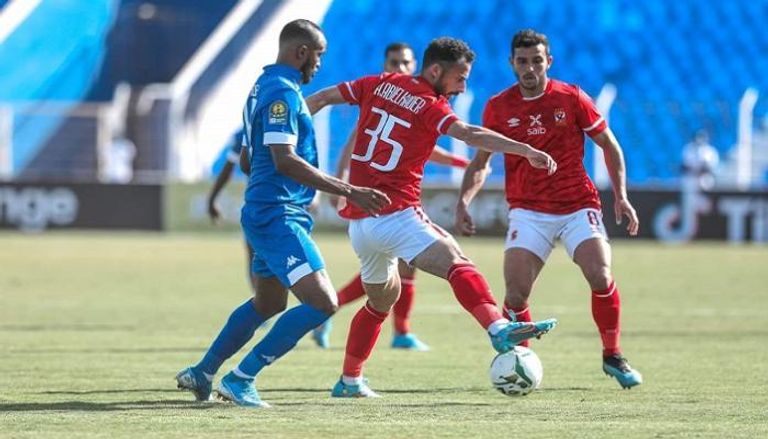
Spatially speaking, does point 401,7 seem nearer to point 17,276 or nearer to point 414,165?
point 17,276

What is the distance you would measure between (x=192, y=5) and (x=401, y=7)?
18.3 feet

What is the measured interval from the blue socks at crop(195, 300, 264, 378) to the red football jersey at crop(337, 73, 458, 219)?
779mm

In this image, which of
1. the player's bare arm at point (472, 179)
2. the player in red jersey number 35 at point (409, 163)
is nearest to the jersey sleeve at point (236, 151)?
the player's bare arm at point (472, 179)

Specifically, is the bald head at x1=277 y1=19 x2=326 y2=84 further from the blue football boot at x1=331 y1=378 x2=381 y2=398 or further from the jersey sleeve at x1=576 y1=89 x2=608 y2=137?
the jersey sleeve at x1=576 y1=89 x2=608 y2=137

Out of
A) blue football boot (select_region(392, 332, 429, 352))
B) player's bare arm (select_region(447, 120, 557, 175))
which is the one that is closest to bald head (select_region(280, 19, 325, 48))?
player's bare arm (select_region(447, 120, 557, 175))

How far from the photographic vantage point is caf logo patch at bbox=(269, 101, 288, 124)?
23.8ft

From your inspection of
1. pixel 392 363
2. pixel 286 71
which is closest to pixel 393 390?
pixel 392 363

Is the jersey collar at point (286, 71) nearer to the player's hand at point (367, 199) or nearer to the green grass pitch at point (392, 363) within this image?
the player's hand at point (367, 199)

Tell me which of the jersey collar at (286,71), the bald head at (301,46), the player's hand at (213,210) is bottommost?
the player's hand at (213,210)

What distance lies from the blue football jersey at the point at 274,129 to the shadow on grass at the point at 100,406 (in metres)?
1.14

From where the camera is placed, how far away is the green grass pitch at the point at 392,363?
267 inches

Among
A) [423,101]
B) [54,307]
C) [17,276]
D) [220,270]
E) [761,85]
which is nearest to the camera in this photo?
[423,101]

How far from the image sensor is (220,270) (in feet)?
67.1

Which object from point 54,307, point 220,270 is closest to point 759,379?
point 54,307
